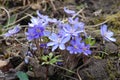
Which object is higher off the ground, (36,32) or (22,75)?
(36,32)

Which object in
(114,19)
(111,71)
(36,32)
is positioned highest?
(36,32)

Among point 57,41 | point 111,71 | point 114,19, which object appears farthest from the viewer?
point 114,19

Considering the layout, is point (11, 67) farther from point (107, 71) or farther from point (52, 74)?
point (107, 71)

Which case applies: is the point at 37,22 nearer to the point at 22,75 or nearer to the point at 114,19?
the point at 22,75

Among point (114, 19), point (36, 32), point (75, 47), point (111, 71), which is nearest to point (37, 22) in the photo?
point (36, 32)

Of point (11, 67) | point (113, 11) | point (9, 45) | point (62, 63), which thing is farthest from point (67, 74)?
point (113, 11)

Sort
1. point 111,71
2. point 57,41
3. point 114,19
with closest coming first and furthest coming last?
point 57,41
point 111,71
point 114,19

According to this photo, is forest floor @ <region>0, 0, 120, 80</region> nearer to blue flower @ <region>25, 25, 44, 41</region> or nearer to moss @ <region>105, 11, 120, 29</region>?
moss @ <region>105, 11, 120, 29</region>

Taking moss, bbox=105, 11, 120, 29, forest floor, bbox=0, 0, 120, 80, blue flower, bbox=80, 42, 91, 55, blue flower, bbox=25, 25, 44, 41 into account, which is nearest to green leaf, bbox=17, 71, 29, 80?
forest floor, bbox=0, 0, 120, 80
